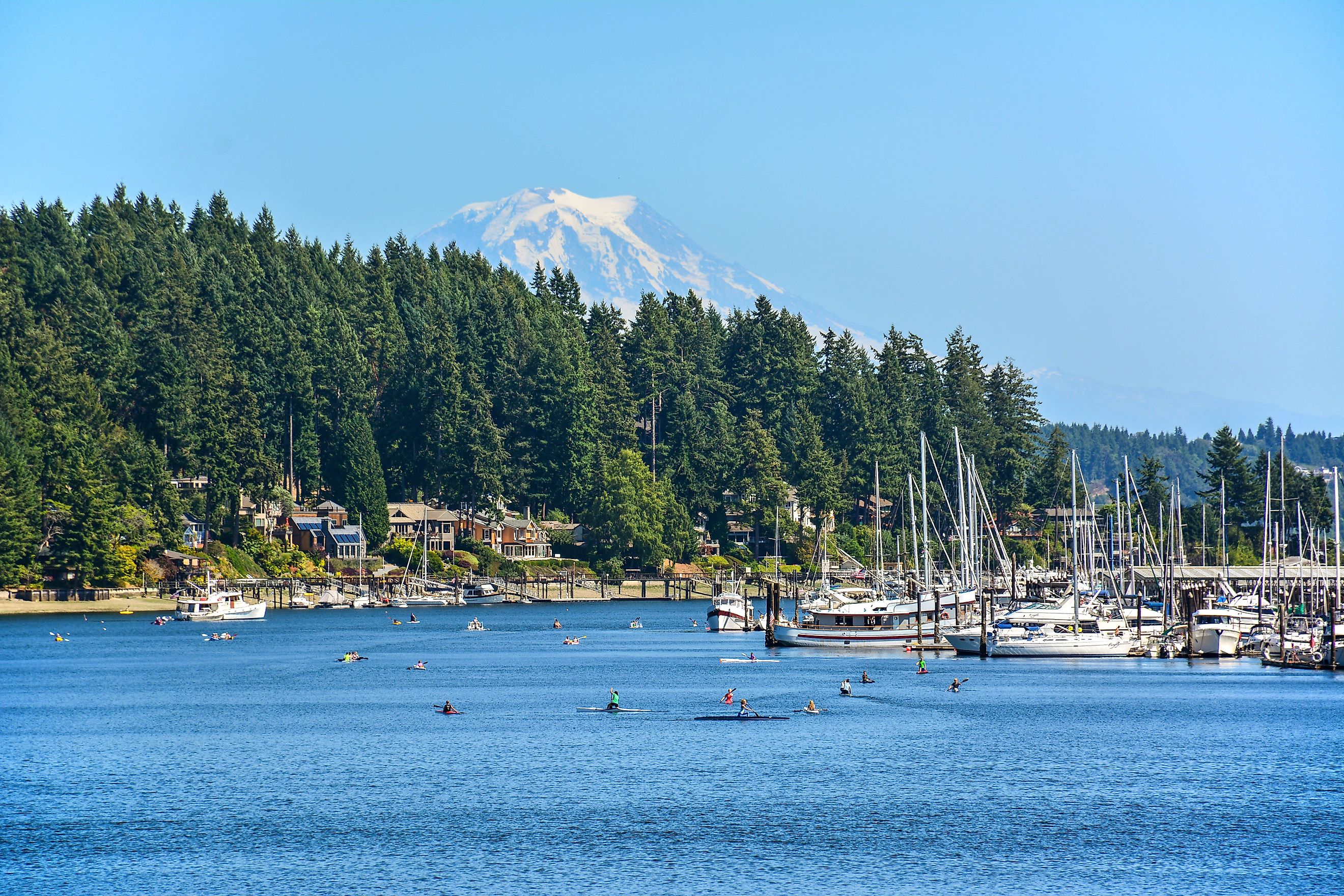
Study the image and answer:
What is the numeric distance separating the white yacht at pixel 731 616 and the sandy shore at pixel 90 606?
191ft

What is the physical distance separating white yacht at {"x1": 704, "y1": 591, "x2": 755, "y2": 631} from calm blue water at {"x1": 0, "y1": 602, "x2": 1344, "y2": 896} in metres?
35.0

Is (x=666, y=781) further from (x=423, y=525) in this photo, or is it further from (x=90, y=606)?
(x=423, y=525)

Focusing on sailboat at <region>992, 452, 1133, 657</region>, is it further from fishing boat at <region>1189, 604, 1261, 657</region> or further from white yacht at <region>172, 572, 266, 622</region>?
white yacht at <region>172, 572, 266, 622</region>

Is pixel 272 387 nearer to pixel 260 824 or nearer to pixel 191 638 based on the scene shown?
pixel 191 638

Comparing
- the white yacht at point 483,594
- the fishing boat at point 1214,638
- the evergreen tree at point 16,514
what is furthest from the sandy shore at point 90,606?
the fishing boat at point 1214,638

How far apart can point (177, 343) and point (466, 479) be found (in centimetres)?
4036

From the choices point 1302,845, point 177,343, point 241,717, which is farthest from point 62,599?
point 1302,845

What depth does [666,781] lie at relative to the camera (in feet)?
204

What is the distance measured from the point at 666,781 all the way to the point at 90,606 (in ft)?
353

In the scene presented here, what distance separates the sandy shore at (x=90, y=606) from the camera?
483 feet

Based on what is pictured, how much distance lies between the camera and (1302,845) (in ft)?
167

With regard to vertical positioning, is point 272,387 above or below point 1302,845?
above

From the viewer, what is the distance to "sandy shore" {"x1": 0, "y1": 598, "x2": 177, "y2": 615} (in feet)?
483

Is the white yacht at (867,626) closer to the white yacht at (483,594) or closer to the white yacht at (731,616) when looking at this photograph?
the white yacht at (731,616)
